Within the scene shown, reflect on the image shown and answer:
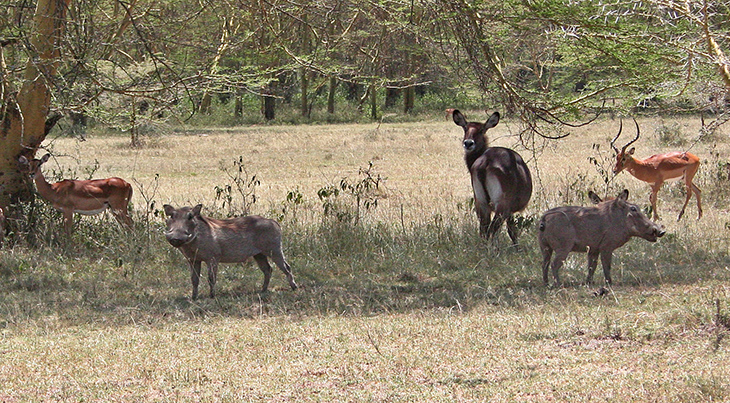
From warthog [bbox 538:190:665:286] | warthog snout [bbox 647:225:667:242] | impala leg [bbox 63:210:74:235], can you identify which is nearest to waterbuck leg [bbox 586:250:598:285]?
warthog [bbox 538:190:665:286]

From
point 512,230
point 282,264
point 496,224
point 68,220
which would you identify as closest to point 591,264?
point 496,224

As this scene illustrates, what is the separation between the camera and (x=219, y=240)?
7871 mm

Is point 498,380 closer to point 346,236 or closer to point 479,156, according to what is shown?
point 346,236

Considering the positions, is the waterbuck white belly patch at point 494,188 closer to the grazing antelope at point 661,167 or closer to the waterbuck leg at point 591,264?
the waterbuck leg at point 591,264

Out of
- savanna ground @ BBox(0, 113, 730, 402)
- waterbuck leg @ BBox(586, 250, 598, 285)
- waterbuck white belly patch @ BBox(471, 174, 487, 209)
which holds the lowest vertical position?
savanna ground @ BBox(0, 113, 730, 402)

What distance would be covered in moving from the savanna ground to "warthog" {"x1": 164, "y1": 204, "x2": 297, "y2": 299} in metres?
0.32

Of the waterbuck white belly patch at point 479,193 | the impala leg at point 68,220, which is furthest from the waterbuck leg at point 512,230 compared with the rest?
the impala leg at point 68,220

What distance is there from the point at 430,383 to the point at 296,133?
1040 inches

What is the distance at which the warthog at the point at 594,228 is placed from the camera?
25.3ft

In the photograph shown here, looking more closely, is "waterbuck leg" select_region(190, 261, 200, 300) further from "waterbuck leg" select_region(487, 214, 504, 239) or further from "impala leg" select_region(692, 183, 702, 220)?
"impala leg" select_region(692, 183, 702, 220)

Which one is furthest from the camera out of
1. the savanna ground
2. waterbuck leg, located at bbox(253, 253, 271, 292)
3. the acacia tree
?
the acacia tree

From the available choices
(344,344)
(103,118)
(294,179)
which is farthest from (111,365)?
(294,179)

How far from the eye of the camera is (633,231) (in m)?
7.76

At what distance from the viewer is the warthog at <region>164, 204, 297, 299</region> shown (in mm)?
7637
